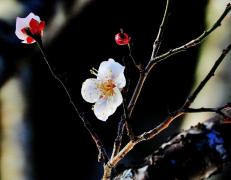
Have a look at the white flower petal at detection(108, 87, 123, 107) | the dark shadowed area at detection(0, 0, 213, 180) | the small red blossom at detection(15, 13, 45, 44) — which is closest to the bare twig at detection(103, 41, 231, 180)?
the white flower petal at detection(108, 87, 123, 107)

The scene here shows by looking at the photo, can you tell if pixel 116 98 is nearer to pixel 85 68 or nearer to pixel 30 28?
pixel 30 28

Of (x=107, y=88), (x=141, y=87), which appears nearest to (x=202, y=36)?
(x=141, y=87)

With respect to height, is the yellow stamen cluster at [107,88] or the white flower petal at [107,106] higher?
the yellow stamen cluster at [107,88]

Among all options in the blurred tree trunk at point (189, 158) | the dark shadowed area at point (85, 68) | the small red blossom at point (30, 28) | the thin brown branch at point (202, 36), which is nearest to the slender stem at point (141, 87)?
the thin brown branch at point (202, 36)

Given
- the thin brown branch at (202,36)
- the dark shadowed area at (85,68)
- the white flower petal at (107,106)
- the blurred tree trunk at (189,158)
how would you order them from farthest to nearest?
1. the dark shadowed area at (85,68)
2. the blurred tree trunk at (189,158)
3. the white flower petal at (107,106)
4. the thin brown branch at (202,36)

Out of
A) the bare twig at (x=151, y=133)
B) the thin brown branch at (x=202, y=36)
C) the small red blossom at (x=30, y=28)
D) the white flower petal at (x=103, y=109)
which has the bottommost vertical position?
the bare twig at (x=151, y=133)

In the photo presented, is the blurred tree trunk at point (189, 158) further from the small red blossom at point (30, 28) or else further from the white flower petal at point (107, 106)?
the small red blossom at point (30, 28)

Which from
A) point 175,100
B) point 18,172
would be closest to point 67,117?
point 18,172

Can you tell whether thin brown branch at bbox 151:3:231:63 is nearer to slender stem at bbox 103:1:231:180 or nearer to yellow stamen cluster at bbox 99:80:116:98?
slender stem at bbox 103:1:231:180
